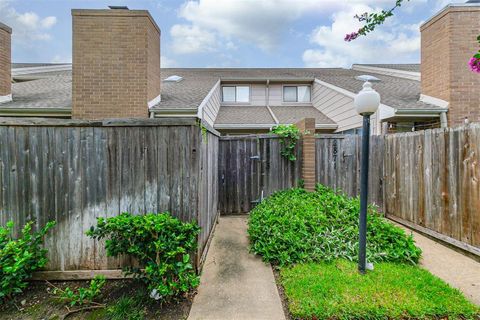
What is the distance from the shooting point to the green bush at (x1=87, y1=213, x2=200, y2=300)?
2324mm

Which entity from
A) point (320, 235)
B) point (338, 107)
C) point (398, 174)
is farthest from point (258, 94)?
point (320, 235)

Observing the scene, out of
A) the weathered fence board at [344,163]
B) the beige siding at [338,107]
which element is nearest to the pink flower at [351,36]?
the weathered fence board at [344,163]

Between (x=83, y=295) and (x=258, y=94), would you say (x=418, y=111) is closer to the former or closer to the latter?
(x=258, y=94)

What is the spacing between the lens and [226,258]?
135 inches

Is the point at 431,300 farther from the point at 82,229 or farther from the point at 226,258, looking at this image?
the point at 82,229

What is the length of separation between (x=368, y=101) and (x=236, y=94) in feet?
31.5

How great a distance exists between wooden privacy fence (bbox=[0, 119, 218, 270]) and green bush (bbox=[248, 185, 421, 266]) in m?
1.37

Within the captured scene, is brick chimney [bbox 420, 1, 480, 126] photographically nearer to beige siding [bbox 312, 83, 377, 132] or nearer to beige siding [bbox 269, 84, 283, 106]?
beige siding [bbox 312, 83, 377, 132]

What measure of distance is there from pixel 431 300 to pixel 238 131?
26.6 ft

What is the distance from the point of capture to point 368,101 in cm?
285

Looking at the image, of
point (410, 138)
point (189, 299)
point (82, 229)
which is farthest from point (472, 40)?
point (82, 229)

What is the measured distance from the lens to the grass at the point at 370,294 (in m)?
2.21

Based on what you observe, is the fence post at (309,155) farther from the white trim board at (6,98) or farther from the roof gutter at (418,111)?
the white trim board at (6,98)

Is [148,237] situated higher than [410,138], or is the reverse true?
[410,138]
